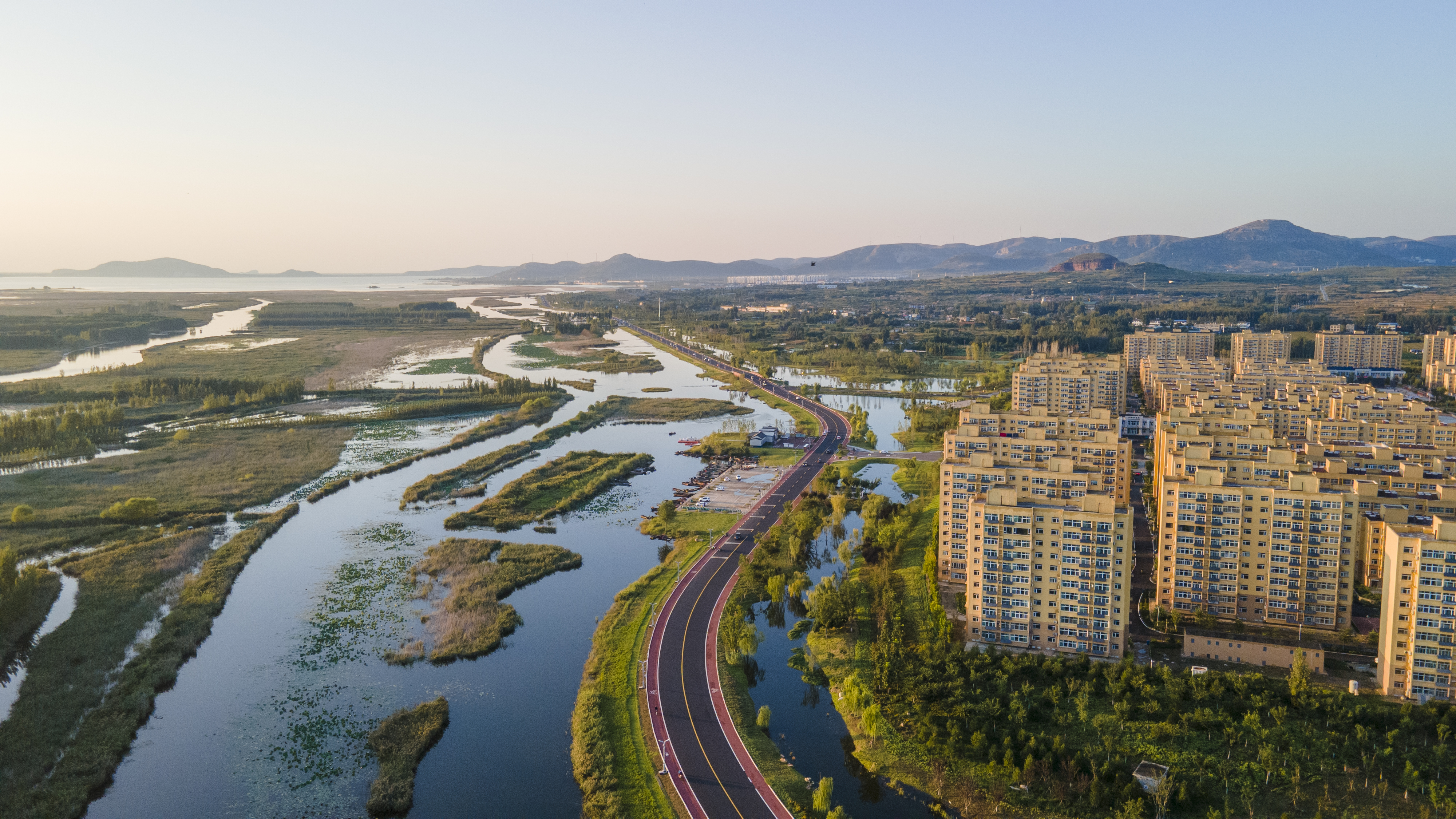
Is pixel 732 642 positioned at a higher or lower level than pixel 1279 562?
lower

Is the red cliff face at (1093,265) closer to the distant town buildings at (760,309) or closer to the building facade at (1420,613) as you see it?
the distant town buildings at (760,309)

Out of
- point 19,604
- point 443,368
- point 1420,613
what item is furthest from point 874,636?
point 443,368

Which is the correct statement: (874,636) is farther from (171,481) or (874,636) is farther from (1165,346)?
(1165,346)

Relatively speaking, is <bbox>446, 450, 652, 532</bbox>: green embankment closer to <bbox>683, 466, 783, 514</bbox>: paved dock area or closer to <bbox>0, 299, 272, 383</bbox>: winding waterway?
<bbox>683, 466, 783, 514</bbox>: paved dock area

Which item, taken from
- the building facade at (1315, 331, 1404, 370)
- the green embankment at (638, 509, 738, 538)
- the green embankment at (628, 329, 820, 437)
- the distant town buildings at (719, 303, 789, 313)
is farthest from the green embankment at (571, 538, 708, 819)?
the distant town buildings at (719, 303, 789, 313)

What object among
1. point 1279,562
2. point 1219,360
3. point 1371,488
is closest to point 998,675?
point 1279,562

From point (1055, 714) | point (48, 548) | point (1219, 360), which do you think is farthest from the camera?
point (1219, 360)

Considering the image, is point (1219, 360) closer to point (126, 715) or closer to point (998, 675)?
point (998, 675)
